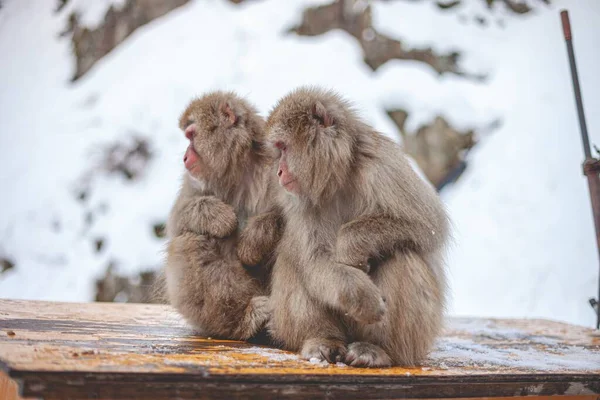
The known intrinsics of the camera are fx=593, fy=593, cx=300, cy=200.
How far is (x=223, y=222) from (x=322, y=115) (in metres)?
0.80

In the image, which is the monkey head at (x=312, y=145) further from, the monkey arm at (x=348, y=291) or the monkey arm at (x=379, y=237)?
the monkey arm at (x=348, y=291)

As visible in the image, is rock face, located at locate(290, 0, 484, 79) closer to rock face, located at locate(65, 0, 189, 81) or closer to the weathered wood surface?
rock face, located at locate(65, 0, 189, 81)

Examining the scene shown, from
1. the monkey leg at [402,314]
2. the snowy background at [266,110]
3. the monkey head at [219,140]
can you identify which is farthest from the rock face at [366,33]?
the monkey leg at [402,314]

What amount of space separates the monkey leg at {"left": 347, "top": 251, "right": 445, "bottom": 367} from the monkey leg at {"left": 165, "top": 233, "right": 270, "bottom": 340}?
70 centimetres

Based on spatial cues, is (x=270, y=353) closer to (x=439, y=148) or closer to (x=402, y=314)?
(x=402, y=314)

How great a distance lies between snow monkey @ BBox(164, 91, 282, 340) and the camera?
3.07 meters

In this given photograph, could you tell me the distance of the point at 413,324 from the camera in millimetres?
2500

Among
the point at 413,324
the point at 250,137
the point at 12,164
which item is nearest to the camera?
the point at 413,324

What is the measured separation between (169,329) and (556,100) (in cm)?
653

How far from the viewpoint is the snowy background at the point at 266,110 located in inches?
266

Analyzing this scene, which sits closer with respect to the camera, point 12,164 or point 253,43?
point 12,164

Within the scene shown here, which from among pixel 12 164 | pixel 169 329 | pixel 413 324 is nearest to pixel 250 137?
pixel 169 329

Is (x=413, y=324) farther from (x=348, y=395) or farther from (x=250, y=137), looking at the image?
(x=250, y=137)

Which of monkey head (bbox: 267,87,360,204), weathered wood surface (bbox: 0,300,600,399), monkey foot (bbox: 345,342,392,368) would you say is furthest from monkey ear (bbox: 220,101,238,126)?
monkey foot (bbox: 345,342,392,368)
